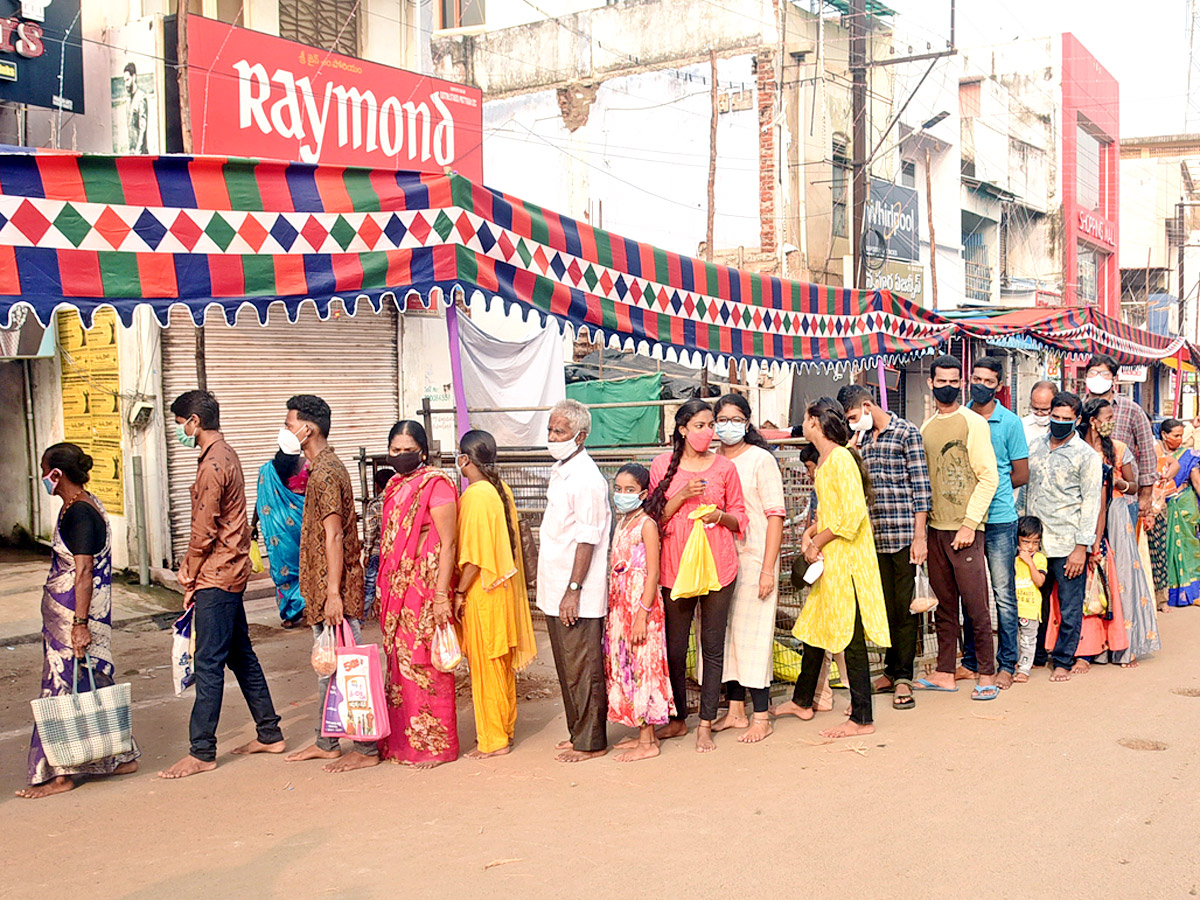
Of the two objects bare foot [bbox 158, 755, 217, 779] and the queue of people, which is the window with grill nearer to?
the queue of people

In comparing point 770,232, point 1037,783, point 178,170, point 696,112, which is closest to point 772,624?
point 1037,783

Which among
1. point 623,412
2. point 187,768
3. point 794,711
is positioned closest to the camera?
point 187,768

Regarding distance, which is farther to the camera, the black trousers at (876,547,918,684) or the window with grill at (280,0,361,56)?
the window with grill at (280,0,361,56)

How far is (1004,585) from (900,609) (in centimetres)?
72

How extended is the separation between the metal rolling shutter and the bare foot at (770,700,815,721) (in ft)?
21.5

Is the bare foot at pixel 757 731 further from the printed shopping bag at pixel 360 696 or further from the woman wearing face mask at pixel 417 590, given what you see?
the printed shopping bag at pixel 360 696

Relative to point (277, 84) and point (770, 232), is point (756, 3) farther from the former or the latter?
point (277, 84)

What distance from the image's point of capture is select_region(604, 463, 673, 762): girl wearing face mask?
533 cm

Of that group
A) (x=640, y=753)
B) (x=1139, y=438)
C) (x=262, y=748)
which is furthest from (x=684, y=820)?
(x=1139, y=438)

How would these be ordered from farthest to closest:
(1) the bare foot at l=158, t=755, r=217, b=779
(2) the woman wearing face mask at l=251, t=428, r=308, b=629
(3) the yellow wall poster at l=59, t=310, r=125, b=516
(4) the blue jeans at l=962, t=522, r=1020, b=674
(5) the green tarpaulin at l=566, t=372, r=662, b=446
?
(5) the green tarpaulin at l=566, t=372, r=662, b=446 < (3) the yellow wall poster at l=59, t=310, r=125, b=516 < (2) the woman wearing face mask at l=251, t=428, r=308, b=629 < (4) the blue jeans at l=962, t=522, r=1020, b=674 < (1) the bare foot at l=158, t=755, r=217, b=779

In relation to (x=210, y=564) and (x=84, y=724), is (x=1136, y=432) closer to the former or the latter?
(x=210, y=564)

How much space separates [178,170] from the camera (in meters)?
4.88

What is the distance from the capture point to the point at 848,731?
5.60 meters

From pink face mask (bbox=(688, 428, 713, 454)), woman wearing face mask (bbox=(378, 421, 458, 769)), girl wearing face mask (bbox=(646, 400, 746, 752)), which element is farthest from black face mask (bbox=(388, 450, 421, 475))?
pink face mask (bbox=(688, 428, 713, 454))
